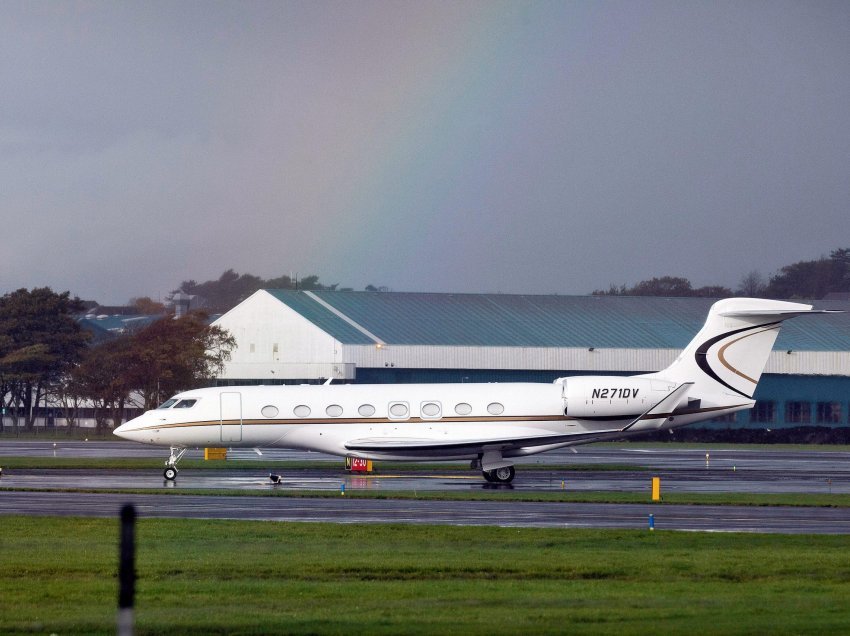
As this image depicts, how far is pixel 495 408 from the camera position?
1519 inches

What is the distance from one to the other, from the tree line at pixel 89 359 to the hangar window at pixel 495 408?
40054mm

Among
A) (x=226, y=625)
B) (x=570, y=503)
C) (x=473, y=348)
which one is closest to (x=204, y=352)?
(x=473, y=348)

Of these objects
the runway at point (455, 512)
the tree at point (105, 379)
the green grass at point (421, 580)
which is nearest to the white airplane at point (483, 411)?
the runway at point (455, 512)

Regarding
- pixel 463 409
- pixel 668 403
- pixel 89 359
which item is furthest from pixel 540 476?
pixel 89 359

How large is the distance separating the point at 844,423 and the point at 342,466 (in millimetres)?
50440

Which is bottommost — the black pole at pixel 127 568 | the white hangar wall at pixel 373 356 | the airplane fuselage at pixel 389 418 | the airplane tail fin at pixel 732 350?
the black pole at pixel 127 568

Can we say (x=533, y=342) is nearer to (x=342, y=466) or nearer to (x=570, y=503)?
(x=342, y=466)

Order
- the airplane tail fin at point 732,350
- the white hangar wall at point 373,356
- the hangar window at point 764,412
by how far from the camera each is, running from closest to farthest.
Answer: the airplane tail fin at point 732,350
the white hangar wall at point 373,356
the hangar window at point 764,412

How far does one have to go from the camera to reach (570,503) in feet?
99.8

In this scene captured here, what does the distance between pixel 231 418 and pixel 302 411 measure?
93.6 inches

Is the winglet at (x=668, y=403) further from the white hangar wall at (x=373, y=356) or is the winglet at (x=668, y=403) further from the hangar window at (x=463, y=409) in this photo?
the white hangar wall at (x=373, y=356)

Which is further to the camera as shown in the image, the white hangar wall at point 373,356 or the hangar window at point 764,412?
the hangar window at point 764,412

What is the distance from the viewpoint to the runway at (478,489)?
86.6 feet

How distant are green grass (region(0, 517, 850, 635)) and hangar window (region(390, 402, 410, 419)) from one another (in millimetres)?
14371
